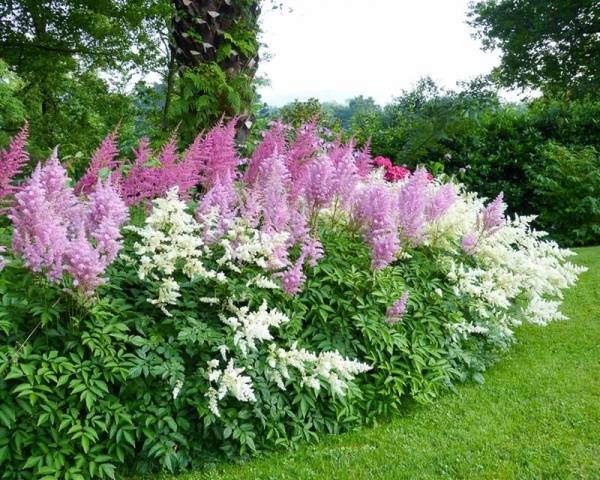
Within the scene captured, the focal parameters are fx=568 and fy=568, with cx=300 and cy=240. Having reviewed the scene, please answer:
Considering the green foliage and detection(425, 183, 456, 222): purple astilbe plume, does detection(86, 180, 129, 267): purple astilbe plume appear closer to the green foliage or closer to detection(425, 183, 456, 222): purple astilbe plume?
detection(425, 183, 456, 222): purple astilbe plume

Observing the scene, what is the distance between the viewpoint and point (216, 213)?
3045 millimetres

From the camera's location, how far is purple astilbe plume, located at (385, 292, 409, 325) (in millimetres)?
3242

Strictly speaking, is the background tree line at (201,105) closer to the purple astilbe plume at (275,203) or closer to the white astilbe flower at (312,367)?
the purple astilbe plume at (275,203)

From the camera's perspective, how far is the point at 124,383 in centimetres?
250

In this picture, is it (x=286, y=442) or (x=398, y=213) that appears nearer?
(x=286, y=442)

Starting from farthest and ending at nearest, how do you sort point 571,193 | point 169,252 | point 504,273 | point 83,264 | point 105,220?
point 571,193
point 504,273
point 169,252
point 105,220
point 83,264

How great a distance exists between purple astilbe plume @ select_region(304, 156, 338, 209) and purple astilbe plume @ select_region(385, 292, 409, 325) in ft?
2.41

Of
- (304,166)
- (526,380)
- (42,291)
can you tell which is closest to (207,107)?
(304,166)

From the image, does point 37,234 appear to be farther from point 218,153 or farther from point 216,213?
point 218,153

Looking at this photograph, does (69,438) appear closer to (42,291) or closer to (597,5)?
(42,291)

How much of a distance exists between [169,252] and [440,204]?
201 cm

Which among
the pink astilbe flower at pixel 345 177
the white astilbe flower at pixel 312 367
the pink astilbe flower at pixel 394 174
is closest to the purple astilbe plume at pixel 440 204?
the pink astilbe flower at pixel 345 177

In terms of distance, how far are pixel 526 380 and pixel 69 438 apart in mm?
2879

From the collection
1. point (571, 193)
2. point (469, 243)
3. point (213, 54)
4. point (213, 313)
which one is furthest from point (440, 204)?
point (571, 193)
